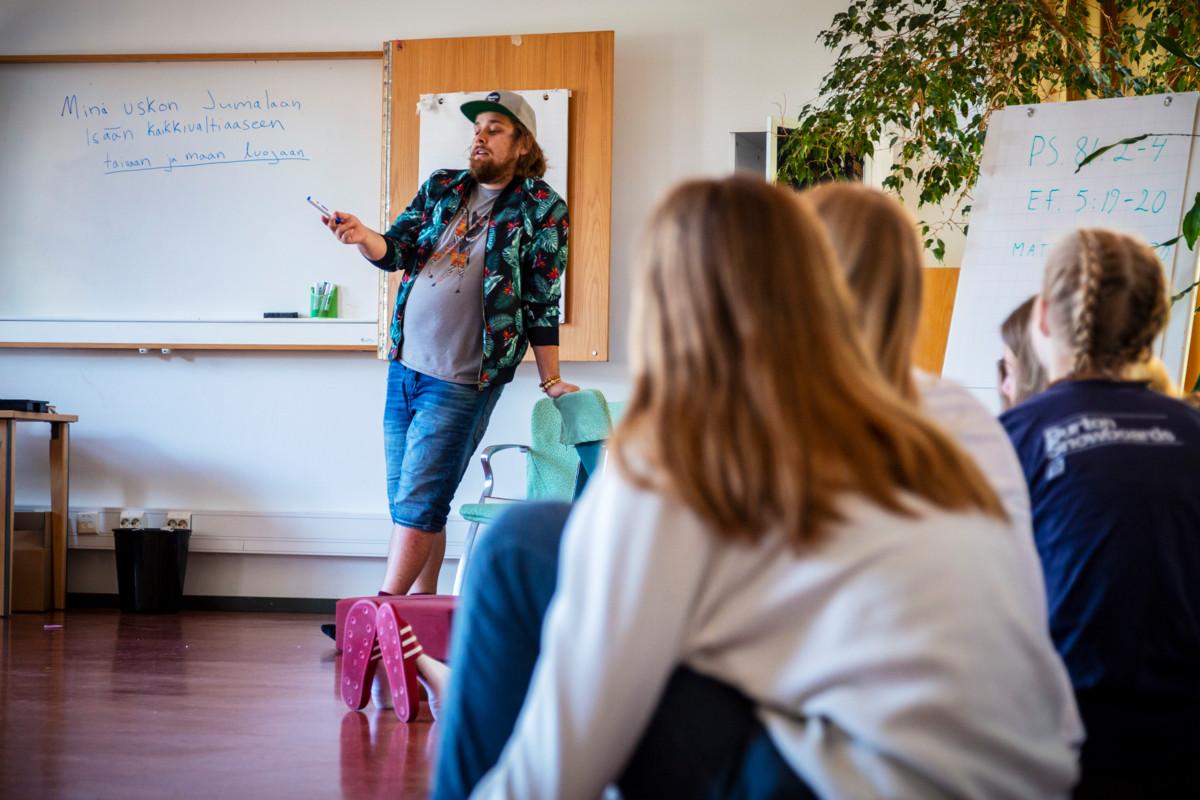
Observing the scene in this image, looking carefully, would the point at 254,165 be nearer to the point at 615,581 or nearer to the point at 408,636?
the point at 408,636

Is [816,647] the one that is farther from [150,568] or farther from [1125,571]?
[150,568]

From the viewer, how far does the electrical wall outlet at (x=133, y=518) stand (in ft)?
14.1

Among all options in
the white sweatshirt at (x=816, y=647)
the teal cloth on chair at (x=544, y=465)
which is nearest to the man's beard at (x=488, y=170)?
the teal cloth on chair at (x=544, y=465)

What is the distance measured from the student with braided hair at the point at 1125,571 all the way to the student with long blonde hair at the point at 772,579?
41cm

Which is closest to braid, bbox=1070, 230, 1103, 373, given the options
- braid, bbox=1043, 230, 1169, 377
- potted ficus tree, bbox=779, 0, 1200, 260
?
braid, bbox=1043, 230, 1169, 377

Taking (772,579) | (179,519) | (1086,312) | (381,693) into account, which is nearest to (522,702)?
(772,579)

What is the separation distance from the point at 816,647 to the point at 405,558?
2.21 metres

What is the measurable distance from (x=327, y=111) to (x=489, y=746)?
369cm

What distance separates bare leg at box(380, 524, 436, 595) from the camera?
9.41 feet

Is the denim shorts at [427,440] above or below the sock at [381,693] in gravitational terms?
above

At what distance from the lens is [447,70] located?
13.3 ft

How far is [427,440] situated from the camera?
292cm

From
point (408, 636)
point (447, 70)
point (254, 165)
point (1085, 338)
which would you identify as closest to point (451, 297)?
point (408, 636)

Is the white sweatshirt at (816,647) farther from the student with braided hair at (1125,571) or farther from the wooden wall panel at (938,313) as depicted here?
the wooden wall panel at (938,313)
